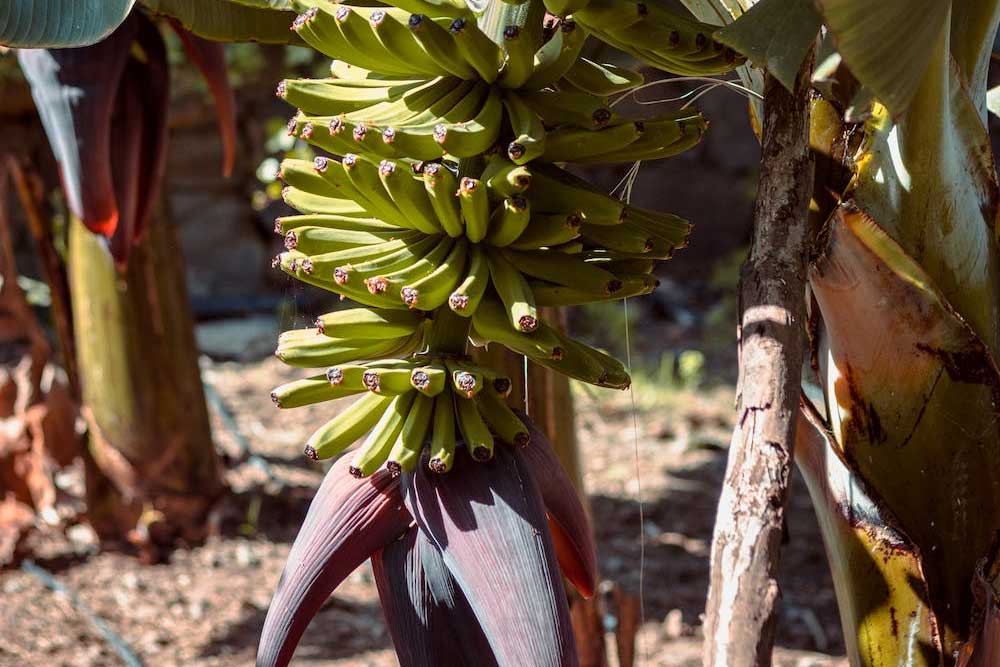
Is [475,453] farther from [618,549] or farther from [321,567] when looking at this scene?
[618,549]

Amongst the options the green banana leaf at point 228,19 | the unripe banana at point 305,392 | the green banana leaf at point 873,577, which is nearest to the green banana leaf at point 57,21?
the green banana leaf at point 228,19

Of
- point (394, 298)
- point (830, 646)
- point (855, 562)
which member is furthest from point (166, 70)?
point (830, 646)

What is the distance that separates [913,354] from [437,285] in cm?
29

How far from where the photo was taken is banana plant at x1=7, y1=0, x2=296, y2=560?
1.02 m

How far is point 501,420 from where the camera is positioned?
0.58m

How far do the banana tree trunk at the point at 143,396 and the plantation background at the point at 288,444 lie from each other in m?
0.08

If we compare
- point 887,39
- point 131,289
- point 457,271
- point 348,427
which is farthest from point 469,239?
point 131,289

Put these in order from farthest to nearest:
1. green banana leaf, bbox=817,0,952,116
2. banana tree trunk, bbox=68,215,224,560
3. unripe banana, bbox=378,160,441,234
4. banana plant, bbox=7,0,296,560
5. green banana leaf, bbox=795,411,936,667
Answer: banana tree trunk, bbox=68,215,224,560
banana plant, bbox=7,0,296,560
green banana leaf, bbox=795,411,936,667
unripe banana, bbox=378,160,441,234
green banana leaf, bbox=817,0,952,116

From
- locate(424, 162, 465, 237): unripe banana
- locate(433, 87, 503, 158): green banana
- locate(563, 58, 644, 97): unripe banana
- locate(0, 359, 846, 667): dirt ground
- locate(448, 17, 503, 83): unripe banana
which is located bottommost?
locate(0, 359, 846, 667): dirt ground

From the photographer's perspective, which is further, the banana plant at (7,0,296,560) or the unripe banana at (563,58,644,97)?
the banana plant at (7,0,296,560)

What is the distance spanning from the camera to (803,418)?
0.68 metres

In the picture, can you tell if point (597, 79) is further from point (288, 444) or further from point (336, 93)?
point (288, 444)

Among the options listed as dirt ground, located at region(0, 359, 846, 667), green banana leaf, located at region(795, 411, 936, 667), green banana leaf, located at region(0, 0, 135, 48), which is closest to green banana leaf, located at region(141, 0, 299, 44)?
green banana leaf, located at region(0, 0, 135, 48)

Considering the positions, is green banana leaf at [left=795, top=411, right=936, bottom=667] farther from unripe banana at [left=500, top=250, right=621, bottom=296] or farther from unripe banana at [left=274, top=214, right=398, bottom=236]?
unripe banana at [left=274, top=214, right=398, bottom=236]
